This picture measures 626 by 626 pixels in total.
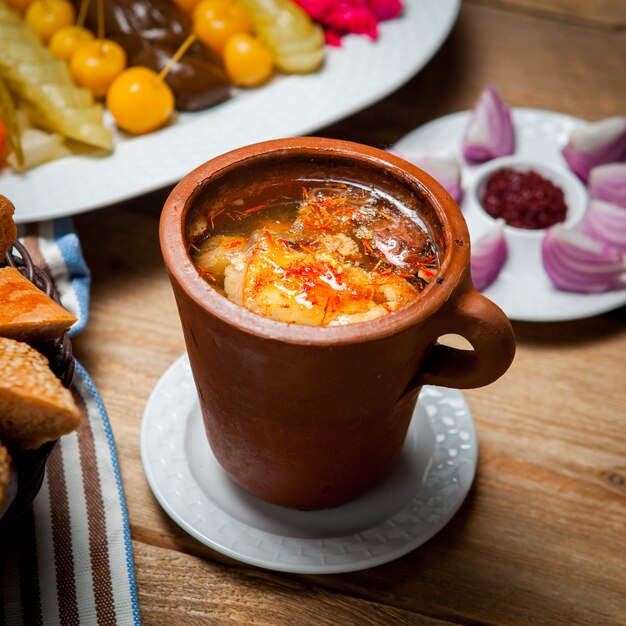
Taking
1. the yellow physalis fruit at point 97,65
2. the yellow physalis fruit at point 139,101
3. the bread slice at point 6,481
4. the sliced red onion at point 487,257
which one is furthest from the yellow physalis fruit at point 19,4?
the bread slice at point 6,481

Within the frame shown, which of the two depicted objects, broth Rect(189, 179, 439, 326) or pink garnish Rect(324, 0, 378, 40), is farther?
pink garnish Rect(324, 0, 378, 40)

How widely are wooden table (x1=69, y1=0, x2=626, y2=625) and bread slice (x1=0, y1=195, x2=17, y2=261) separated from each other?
0.26m

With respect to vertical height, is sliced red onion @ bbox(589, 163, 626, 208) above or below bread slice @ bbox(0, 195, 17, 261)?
below

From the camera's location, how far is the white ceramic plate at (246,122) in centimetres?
120

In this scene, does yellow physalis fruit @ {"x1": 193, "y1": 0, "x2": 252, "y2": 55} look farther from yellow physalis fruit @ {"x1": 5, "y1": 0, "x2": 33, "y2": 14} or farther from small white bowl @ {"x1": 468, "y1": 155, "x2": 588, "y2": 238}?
small white bowl @ {"x1": 468, "y1": 155, "x2": 588, "y2": 238}

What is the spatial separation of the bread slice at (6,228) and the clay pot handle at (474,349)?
47 cm

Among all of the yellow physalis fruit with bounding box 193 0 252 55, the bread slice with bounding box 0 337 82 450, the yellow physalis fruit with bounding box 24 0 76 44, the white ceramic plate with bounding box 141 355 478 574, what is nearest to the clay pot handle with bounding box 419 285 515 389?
the white ceramic plate with bounding box 141 355 478 574

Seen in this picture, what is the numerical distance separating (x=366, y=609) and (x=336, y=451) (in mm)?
189

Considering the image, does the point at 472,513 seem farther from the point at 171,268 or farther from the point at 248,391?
the point at 171,268

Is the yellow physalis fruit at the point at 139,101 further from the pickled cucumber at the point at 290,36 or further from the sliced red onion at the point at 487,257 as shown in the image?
the sliced red onion at the point at 487,257

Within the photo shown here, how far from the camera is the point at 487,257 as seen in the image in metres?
1.18

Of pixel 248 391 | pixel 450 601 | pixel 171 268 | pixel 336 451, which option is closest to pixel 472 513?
pixel 450 601

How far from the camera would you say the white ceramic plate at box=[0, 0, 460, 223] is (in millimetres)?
1202

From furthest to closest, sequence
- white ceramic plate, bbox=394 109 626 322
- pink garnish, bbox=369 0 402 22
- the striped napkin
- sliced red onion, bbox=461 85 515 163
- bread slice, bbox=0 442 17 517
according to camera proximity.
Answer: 1. pink garnish, bbox=369 0 402 22
2. sliced red onion, bbox=461 85 515 163
3. white ceramic plate, bbox=394 109 626 322
4. the striped napkin
5. bread slice, bbox=0 442 17 517
